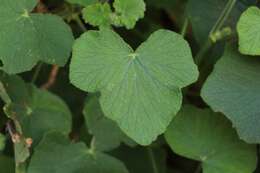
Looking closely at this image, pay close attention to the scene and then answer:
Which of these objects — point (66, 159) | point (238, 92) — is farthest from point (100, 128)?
point (238, 92)

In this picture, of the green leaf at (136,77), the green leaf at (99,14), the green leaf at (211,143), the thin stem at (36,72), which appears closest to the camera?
the green leaf at (136,77)

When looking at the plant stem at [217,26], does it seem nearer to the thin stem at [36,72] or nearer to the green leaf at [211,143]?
the green leaf at [211,143]

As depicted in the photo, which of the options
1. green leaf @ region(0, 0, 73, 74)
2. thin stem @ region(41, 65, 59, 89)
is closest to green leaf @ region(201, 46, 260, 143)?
green leaf @ region(0, 0, 73, 74)

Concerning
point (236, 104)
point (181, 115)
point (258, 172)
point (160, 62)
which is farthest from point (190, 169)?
point (160, 62)

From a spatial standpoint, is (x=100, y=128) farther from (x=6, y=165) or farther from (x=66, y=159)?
(x=6, y=165)

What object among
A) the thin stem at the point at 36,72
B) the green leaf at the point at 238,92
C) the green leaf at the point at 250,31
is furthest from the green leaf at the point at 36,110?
the green leaf at the point at 250,31

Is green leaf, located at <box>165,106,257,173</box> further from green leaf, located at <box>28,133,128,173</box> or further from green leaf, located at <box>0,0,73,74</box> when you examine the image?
green leaf, located at <box>0,0,73,74</box>

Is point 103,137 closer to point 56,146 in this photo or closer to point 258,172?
point 56,146
